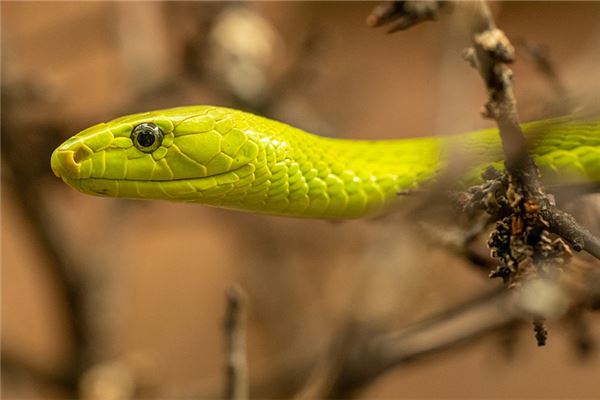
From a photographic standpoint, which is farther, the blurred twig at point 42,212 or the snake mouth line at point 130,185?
the blurred twig at point 42,212

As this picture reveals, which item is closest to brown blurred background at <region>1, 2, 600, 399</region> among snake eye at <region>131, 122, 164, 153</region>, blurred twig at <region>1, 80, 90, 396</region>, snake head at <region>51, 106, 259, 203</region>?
blurred twig at <region>1, 80, 90, 396</region>

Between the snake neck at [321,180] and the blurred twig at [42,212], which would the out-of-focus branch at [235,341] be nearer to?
the snake neck at [321,180]

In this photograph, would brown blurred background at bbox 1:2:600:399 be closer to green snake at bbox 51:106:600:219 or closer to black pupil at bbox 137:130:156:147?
green snake at bbox 51:106:600:219

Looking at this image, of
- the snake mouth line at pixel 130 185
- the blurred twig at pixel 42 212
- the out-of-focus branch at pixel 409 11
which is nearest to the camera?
the out-of-focus branch at pixel 409 11

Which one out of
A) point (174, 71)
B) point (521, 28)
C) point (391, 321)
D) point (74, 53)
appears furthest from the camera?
point (74, 53)

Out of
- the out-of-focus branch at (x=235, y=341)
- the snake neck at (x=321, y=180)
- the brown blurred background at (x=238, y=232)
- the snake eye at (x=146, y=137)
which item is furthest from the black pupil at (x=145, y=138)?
the brown blurred background at (x=238, y=232)

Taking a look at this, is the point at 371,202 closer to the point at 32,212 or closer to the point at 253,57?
the point at 253,57

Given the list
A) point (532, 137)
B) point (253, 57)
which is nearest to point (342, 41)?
point (253, 57)

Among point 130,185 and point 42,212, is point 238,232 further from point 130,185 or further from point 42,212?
point 130,185

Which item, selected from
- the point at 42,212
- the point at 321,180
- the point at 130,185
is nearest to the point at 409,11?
the point at 321,180
